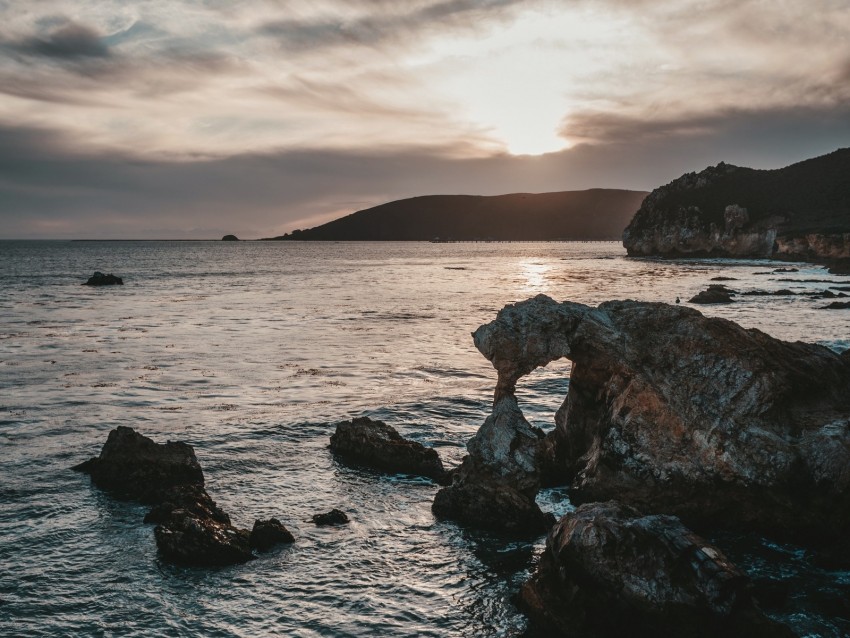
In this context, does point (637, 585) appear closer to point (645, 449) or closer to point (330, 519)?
point (645, 449)

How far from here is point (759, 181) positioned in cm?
18700

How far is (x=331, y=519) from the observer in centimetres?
1515

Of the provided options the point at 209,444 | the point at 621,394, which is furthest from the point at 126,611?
the point at 621,394

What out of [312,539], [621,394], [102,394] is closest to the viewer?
[312,539]

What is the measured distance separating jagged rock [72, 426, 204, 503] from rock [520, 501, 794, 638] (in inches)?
388

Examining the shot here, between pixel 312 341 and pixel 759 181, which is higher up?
pixel 759 181

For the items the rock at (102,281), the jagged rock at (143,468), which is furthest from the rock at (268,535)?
the rock at (102,281)

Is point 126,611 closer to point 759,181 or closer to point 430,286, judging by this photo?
point 430,286

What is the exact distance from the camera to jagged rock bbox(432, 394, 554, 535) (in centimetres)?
1478

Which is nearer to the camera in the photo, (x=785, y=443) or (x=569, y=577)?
(x=569, y=577)

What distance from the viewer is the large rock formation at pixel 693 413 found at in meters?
14.1

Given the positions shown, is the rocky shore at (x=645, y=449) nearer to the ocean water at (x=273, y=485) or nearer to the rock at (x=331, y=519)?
the ocean water at (x=273, y=485)

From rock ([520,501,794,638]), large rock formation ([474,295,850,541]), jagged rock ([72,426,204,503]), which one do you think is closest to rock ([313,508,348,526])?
jagged rock ([72,426,204,503])

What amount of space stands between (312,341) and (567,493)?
28702 millimetres
